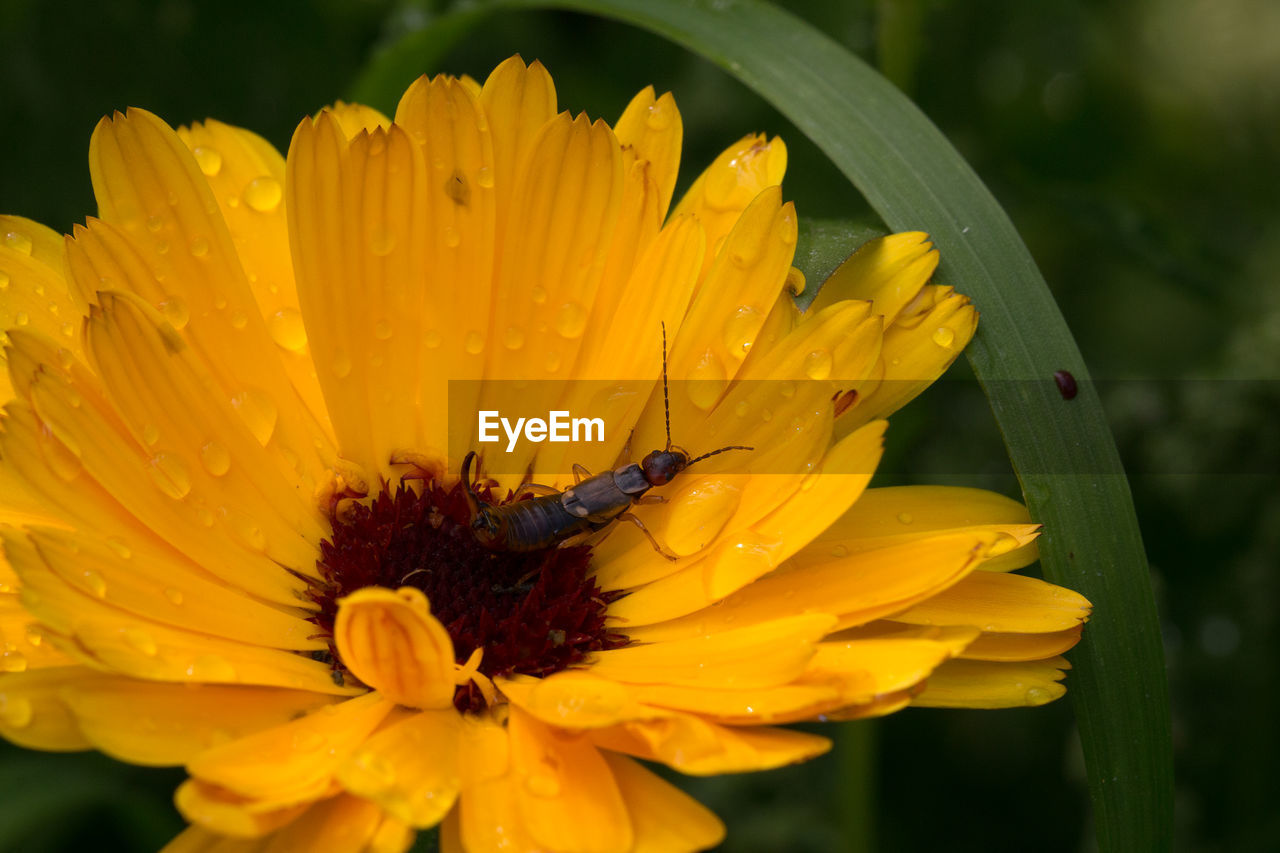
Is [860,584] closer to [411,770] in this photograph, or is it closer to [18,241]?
[411,770]

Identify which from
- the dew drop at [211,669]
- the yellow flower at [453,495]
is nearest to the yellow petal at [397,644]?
the yellow flower at [453,495]

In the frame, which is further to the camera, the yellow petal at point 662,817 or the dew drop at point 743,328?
the dew drop at point 743,328

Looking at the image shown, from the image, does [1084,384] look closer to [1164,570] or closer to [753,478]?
[753,478]

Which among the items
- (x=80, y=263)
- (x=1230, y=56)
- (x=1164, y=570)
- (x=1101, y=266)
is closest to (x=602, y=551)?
(x=80, y=263)

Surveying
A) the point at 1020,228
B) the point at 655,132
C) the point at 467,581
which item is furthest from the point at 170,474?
the point at 1020,228

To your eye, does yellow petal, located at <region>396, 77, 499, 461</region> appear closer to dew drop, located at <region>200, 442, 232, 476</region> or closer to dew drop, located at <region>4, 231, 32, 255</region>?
dew drop, located at <region>200, 442, 232, 476</region>

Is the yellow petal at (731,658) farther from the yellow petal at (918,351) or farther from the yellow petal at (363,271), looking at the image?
the yellow petal at (363,271)
